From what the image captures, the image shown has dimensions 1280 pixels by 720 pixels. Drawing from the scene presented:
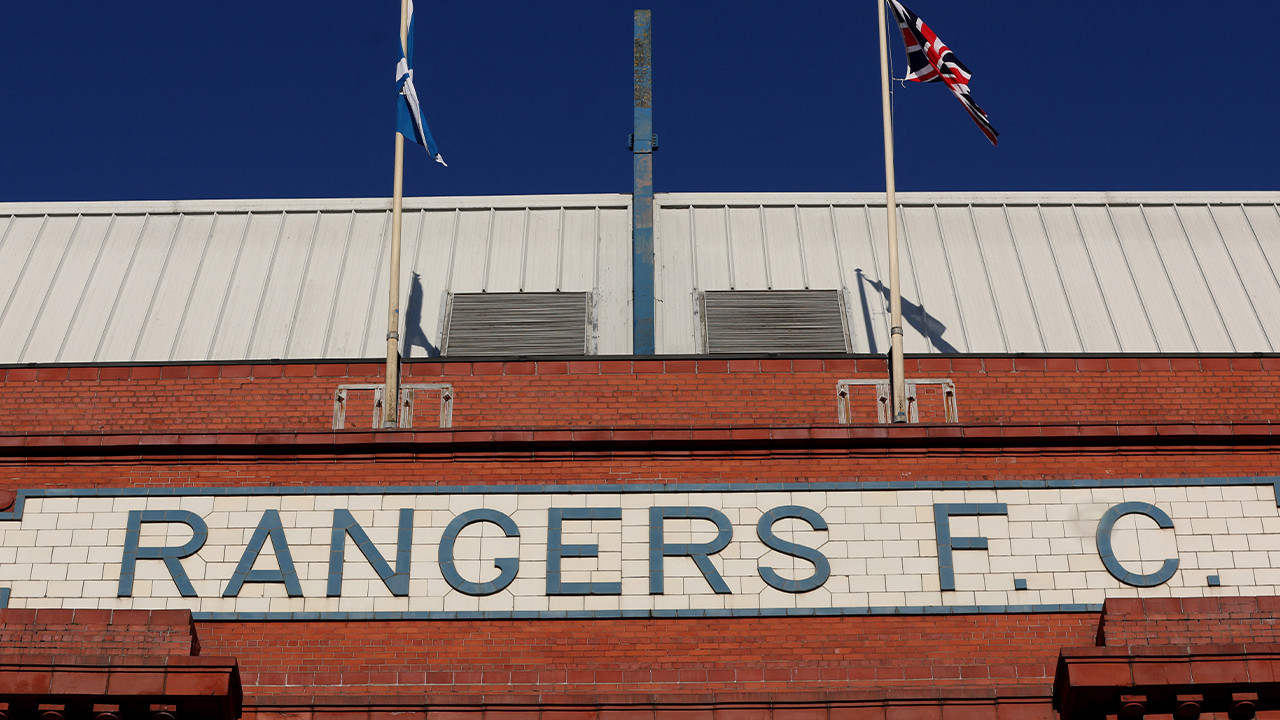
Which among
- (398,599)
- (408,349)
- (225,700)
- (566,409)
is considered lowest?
(225,700)

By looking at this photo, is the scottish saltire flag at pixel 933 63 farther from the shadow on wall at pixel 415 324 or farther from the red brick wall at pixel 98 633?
the red brick wall at pixel 98 633

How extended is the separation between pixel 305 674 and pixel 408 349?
6.67m

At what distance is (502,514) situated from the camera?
18922mm

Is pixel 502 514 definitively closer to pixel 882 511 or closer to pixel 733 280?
pixel 882 511

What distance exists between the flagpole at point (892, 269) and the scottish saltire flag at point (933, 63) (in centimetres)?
31

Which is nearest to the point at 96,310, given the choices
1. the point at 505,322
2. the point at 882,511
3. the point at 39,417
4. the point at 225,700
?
the point at 39,417

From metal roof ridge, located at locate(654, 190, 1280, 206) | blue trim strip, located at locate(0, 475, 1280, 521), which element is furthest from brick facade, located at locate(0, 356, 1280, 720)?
metal roof ridge, located at locate(654, 190, 1280, 206)

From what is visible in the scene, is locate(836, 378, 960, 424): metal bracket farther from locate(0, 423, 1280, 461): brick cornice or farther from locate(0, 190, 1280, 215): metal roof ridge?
locate(0, 190, 1280, 215): metal roof ridge

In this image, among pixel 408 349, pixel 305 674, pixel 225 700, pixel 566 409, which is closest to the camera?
pixel 225 700

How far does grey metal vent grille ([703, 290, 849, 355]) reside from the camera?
23844 millimetres

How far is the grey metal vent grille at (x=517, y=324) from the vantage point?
23.9 metres

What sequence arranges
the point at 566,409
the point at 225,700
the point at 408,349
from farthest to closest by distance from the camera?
1. the point at 408,349
2. the point at 566,409
3. the point at 225,700

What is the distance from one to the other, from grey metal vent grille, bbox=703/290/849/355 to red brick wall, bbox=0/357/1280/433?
2339mm

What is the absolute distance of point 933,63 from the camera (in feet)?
73.6
